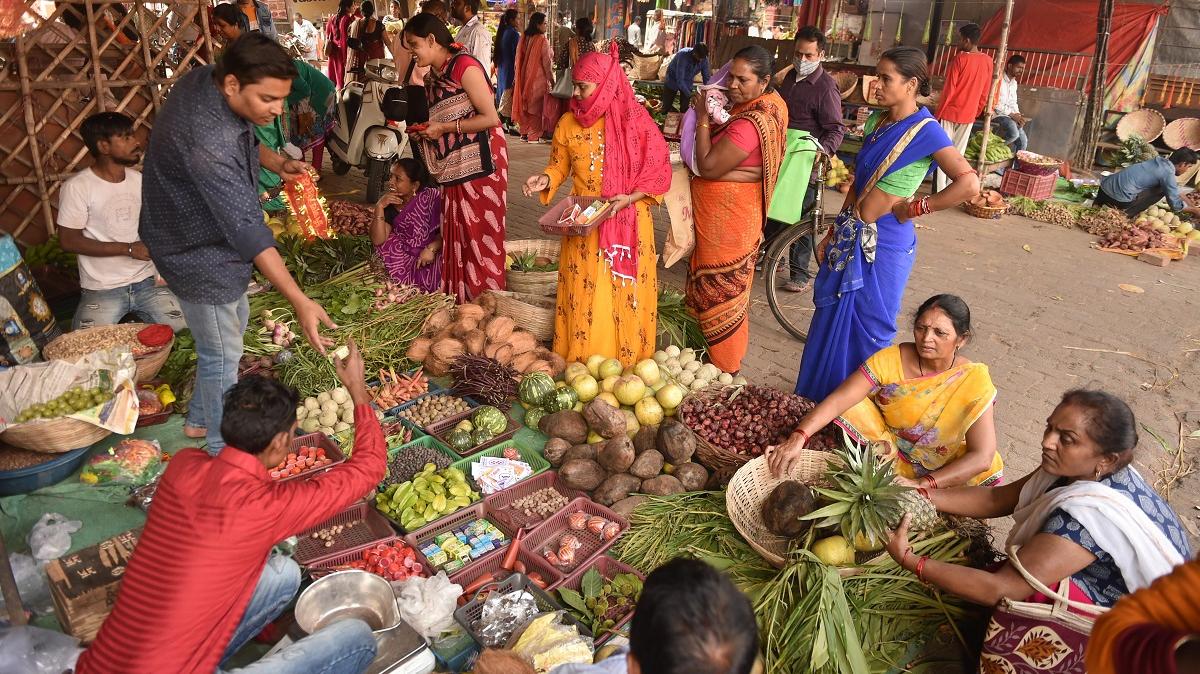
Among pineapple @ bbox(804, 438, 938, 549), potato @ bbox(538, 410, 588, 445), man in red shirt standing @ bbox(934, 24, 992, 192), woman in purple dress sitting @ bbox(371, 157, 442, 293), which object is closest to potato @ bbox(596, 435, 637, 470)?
potato @ bbox(538, 410, 588, 445)

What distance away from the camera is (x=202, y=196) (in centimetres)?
265

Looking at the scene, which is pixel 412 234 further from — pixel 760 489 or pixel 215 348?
pixel 760 489

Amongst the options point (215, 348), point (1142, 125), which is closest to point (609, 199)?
point (215, 348)

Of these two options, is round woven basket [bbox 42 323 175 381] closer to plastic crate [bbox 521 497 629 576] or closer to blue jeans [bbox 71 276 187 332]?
blue jeans [bbox 71 276 187 332]

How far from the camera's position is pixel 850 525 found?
2.55m

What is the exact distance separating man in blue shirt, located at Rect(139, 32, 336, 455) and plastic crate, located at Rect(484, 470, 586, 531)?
99 cm

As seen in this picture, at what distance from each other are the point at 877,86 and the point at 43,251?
17.1ft

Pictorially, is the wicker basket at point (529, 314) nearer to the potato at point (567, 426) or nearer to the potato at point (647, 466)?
the potato at point (567, 426)

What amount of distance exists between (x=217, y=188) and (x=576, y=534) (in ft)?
6.16

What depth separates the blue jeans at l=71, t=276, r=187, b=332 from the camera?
3998 mm

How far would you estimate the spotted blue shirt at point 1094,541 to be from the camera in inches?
77.2

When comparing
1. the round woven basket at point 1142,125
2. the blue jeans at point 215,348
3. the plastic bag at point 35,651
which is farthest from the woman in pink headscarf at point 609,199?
the round woven basket at point 1142,125

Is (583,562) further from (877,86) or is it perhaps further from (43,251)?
(43,251)

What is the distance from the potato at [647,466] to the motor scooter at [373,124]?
4.99 metres
